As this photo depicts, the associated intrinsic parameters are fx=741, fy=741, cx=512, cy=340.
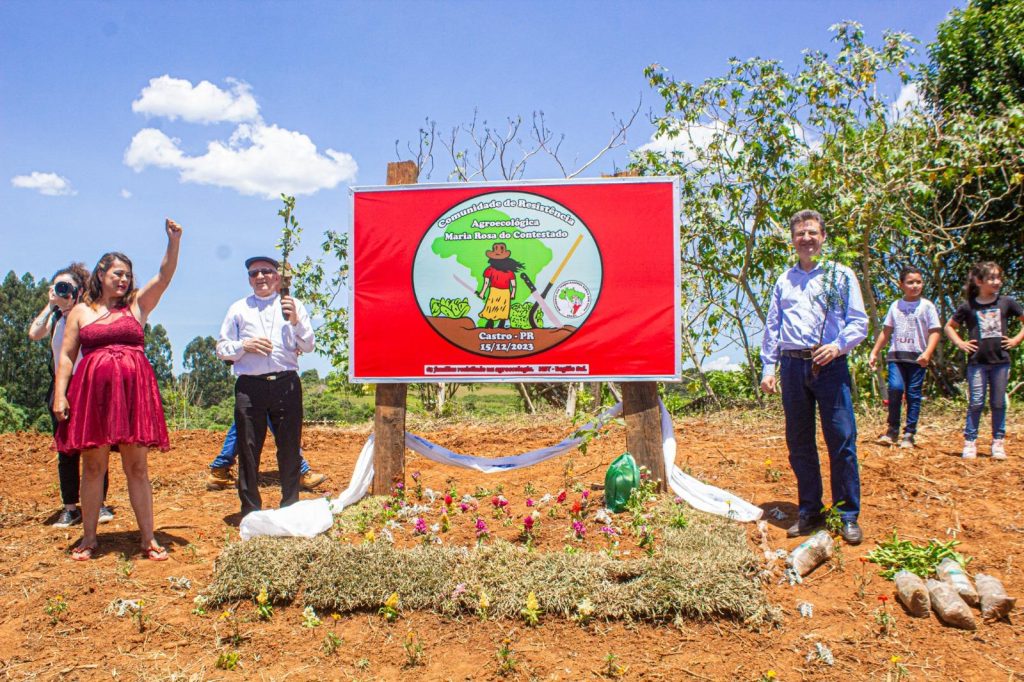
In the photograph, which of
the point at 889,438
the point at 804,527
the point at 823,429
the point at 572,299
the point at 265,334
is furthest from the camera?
the point at 889,438

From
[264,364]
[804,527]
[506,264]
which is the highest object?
[506,264]

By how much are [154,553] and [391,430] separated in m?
1.69

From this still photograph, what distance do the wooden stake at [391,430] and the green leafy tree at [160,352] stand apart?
22.1ft

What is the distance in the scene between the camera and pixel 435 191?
5.33 m

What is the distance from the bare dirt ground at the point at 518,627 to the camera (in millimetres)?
3295

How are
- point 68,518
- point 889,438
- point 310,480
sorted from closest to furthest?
1. point 68,518
2. point 310,480
3. point 889,438

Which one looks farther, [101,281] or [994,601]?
[101,281]

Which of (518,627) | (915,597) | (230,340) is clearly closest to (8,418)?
(230,340)

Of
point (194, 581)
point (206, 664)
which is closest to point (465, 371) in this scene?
point (194, 581)

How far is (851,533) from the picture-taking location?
14.0 feet

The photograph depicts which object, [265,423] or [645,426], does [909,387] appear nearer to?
[645,426]

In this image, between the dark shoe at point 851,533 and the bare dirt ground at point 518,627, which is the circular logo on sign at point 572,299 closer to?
the bare dirt ground at point 518,627

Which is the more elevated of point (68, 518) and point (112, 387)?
point (112, 387)

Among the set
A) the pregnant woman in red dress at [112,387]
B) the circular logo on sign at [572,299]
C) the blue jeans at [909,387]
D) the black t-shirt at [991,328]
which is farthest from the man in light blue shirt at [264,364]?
the black t-shirt at [991,328]
